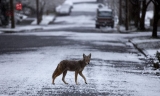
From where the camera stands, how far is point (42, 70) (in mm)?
16531

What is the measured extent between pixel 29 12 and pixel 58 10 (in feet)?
21.5

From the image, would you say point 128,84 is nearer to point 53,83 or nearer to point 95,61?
point 53,83

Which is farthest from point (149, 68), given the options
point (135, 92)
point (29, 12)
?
point (29, 12)

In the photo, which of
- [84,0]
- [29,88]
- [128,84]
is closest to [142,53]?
[128,84]

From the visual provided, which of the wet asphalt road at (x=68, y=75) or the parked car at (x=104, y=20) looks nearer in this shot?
the wet asphalt road at (x=68, y=75)

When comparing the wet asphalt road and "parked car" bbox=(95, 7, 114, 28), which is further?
"parked car" bbox=(95, 7, 114, 28)

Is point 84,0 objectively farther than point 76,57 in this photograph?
Yes

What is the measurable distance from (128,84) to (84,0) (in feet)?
345

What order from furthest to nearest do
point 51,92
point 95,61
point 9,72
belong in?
point 95,61
point 9,72
point 51,92

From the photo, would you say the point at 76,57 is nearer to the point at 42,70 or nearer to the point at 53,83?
the point at 42,70

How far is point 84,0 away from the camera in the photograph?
118 metres

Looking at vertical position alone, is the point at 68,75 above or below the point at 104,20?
above

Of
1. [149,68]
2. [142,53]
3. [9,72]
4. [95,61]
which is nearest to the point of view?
[9,72]

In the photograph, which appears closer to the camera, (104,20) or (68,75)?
(68,75)
